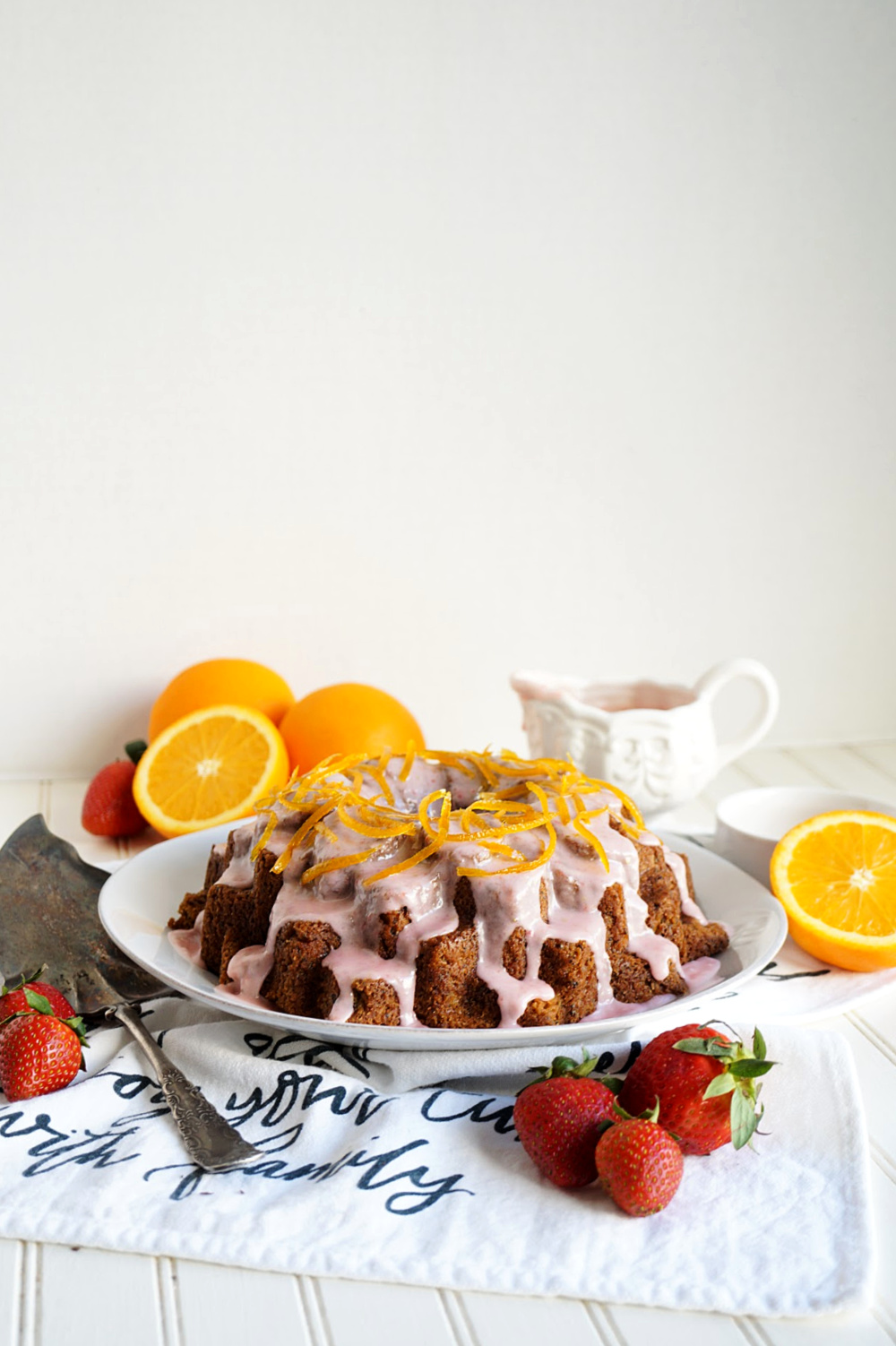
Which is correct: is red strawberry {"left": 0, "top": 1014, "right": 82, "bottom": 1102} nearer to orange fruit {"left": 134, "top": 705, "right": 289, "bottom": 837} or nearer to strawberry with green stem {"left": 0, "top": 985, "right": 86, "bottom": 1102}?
strawberry with green stem {"left": 0, "top": 985, "right": 86, "bottom": 1102}

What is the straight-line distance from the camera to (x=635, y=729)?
1782mm

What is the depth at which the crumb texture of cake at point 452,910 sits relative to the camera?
1.26 meters

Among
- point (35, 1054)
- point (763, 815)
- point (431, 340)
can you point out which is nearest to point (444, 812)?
point (35, 1054)

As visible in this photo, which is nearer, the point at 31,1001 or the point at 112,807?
the point at 31,1001

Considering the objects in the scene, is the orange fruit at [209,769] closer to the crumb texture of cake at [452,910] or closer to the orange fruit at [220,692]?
the orange fruit at [220,692]

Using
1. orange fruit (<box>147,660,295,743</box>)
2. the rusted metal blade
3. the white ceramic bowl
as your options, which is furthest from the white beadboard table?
orange fruit (<box>147,660,295,743</box>)

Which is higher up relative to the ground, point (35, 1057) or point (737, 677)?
point (737, 677)

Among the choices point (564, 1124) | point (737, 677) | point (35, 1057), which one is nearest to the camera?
point (564, 1124)

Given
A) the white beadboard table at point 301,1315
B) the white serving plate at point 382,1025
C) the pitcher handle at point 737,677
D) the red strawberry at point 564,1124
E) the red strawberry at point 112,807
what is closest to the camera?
the white beadboard table at point 301,1315

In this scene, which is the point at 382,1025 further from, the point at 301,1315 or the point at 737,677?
the point at 737,677

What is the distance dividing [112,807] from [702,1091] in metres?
1.17

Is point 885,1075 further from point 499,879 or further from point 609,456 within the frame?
point 609,456

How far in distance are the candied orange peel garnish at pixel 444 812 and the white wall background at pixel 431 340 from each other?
0.85 m

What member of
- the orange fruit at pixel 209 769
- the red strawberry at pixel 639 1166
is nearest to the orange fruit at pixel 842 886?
the red strawberry at pixel 639 1166
